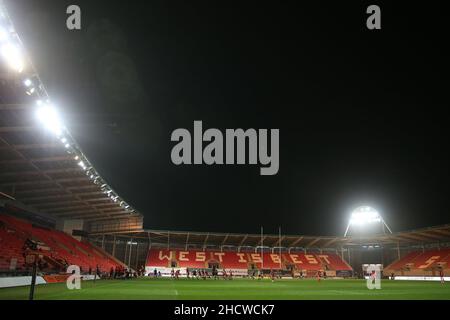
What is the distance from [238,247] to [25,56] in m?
67.2

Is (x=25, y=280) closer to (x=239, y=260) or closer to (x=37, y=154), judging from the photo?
(x=37, y=154)

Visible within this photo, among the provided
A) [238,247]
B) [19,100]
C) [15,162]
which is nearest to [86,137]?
[15,162]

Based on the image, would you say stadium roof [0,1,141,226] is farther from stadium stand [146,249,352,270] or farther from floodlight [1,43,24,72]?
stadium stand [146,249,352,270]

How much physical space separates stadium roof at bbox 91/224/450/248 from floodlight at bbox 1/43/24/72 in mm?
49148

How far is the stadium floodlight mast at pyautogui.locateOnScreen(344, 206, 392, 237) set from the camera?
263 ft

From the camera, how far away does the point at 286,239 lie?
75.3m

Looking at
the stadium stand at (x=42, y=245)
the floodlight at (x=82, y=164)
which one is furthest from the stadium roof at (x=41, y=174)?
the stadium stand at (x=42, y=245)

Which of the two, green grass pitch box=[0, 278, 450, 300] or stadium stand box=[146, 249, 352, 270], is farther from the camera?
stadium stand box=[146, 249, 352, 270]

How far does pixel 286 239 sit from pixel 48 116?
5835cm

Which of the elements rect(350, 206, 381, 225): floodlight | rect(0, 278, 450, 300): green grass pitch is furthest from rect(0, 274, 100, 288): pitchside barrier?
rect(350, 206, 381, 225): floodlight

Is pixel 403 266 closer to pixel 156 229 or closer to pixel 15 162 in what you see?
pixel 156 229

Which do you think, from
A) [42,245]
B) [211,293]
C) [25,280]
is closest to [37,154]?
[25,280]

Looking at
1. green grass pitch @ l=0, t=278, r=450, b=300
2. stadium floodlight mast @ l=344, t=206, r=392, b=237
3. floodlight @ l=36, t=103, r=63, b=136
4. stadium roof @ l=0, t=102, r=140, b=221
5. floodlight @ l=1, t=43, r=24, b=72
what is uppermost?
floodlight @ l=1, t=43, r=24, b=72

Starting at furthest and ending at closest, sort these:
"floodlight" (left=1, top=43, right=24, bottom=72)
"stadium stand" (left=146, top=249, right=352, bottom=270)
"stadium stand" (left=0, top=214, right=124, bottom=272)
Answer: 1. "stadium stand" (left=146, top=249, right=352, bottom=270)
2. "stadium stand" (left=0, top=214, right=124, bottom=272)
3. "floodlight" (left=1, top=43, right=24, bottom=72)
